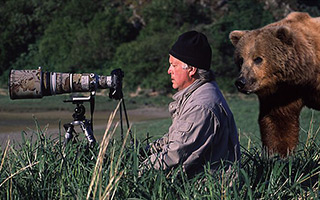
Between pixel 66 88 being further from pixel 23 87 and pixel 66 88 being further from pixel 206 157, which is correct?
pixel 206 157

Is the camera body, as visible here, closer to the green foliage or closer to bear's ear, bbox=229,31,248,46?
bear's ear, bbox=229,31,248,46

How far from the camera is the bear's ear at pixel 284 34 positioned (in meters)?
4.61

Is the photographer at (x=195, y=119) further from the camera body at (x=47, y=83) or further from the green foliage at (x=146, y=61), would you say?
the green foliage at (x=146, y=61)

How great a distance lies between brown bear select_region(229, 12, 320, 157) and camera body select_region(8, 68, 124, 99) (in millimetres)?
1375

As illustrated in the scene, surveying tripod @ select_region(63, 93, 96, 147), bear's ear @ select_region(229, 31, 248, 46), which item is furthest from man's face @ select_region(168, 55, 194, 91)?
bear's ear @ select_region(229, 31, 248, 46)

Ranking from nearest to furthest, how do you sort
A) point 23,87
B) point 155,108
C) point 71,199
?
1. point 71,199
2. point 23,87
3. point 155,108

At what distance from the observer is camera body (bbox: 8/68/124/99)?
11.6 ft

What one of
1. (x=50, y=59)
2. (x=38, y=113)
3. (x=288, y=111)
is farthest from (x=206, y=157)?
(x=50, y=59)

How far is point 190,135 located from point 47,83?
102 cm

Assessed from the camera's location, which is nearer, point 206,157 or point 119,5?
point 206,157

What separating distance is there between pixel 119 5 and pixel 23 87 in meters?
22.6

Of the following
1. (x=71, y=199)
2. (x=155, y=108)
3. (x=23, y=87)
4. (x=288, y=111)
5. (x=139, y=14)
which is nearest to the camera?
(x=71, y=199)

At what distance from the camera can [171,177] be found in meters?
3.22

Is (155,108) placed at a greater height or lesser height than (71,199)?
lesser
